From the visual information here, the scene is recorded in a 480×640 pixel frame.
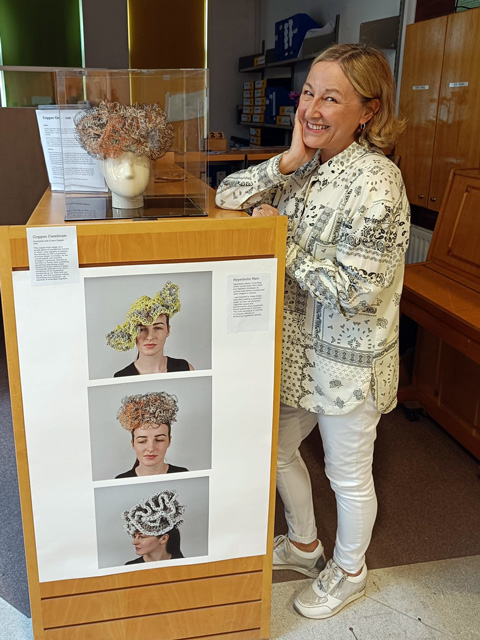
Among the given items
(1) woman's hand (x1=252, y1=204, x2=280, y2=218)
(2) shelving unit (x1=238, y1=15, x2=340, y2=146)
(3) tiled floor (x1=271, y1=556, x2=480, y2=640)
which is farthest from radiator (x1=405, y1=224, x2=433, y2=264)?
(1) woman's hand (x1=252, y1=204, x2=280, y2=218)

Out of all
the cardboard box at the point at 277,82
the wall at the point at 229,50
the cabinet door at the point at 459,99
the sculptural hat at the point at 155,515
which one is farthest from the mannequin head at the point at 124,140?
the wall at the point at 229,50

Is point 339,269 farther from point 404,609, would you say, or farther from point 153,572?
point 404,609

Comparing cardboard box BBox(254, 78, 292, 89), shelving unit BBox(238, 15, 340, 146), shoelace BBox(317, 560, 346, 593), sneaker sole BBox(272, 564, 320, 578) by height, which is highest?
shelving unit BBox(238, 15, 340, 146)

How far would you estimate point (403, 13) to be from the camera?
3971 millimetres

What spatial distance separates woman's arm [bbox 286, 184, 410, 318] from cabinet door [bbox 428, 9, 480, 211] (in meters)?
1.93

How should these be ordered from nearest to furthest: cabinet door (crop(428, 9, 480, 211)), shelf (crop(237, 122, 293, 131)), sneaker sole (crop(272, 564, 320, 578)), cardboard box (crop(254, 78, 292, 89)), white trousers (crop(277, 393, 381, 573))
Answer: white trousers (crop(277, 393, 381, 573)) < sneaker sole (crop(272, 564, 320, 578)) < cabinet door (crop(428, 9, 480, 211)) < shelf (crop(237, 122, 293, 131)) < cardboard box (crop(254, 78, 292, 89))

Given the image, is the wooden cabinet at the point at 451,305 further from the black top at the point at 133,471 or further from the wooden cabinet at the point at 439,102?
the black top at the point at 133,471

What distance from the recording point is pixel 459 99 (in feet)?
10.5

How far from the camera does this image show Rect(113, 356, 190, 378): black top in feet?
4.59

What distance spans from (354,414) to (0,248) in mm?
926

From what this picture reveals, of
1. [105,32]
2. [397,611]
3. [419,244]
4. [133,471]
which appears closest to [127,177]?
[133,471]

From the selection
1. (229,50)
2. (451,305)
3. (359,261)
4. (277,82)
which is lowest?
(451,305)

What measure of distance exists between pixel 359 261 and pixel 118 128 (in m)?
0.60

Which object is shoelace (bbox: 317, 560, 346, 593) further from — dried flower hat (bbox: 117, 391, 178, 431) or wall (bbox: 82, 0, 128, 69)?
wall (bbox: 82, 0, 128, 69)
